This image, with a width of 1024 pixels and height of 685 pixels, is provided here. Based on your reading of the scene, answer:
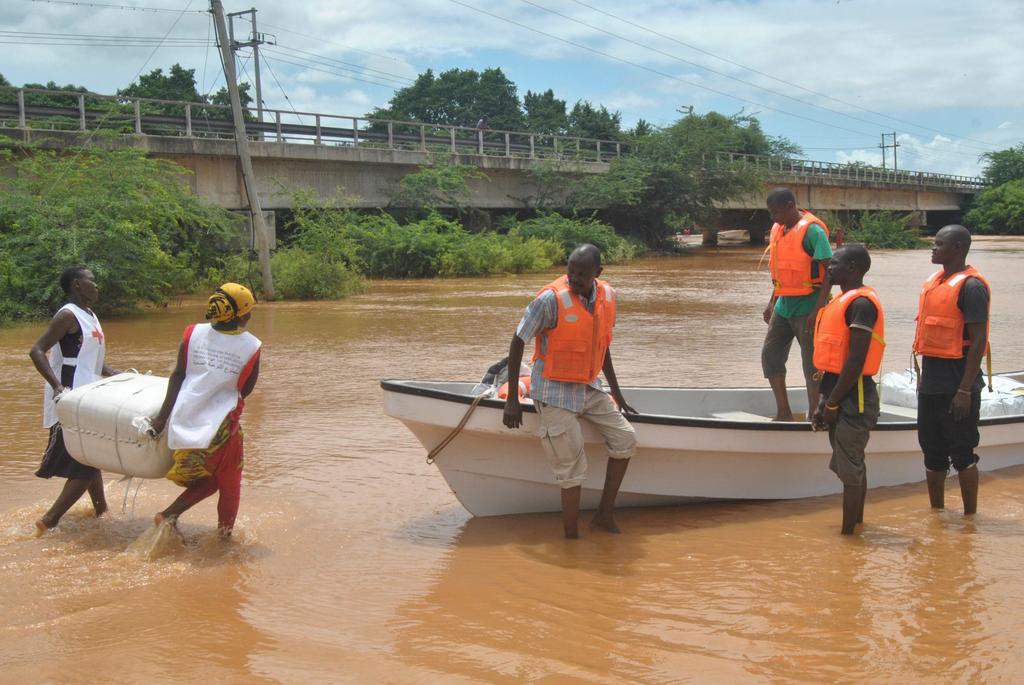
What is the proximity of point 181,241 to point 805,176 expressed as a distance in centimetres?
4234

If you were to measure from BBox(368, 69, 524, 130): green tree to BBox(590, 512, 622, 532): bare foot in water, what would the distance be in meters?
87.2

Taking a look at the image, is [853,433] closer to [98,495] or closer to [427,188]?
[98,495]

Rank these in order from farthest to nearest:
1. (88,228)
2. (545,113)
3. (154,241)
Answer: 1. (545,113)
2. (154,241)
3. (88,228)

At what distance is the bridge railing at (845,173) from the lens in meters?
54.0

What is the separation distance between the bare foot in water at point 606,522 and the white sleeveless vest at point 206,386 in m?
2.32

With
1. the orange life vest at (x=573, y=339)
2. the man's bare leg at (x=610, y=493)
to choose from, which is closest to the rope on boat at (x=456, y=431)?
the orange life vest at (x=573, y=339)

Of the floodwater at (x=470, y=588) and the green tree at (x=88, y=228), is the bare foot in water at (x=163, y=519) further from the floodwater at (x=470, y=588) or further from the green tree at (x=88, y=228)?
the green tree at (x=88, y=228)

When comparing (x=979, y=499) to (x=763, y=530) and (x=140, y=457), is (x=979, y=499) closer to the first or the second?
(x=763, y=530)

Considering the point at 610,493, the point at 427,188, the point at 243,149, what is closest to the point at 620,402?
the point at 610,493

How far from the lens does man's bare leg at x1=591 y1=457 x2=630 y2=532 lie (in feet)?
21.4

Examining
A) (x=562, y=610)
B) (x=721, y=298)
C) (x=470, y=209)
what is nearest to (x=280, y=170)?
(x=470, y=209)

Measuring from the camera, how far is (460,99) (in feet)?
306

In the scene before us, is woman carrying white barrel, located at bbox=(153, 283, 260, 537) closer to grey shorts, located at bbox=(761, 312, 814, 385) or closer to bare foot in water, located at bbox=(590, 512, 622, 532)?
bare foot in water, located at bbox=(590, 512, 622, 532)

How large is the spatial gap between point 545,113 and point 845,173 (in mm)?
34031
